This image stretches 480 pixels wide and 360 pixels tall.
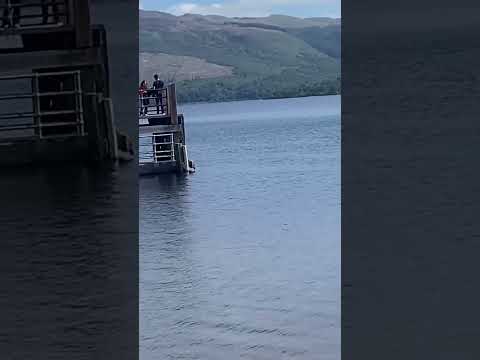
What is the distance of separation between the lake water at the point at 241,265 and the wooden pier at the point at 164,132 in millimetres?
390

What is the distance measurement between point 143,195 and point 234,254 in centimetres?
894

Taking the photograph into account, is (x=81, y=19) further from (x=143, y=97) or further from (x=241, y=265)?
(x=143, y=97)

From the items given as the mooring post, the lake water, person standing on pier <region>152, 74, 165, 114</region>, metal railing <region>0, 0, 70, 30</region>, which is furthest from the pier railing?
the mooring post

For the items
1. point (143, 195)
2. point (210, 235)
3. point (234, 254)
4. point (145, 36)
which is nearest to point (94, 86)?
point (234, 254)

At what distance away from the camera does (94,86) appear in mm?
9539

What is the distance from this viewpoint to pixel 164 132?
25.8 metres

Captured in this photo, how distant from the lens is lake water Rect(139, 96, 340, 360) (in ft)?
29.6

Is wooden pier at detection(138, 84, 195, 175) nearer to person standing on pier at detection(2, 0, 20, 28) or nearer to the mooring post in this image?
person standing on pier at detection(2, 0, 20, 28)

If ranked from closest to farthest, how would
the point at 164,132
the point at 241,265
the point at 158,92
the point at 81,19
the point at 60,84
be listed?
the point at 81,19
the point at 60,84
the point at 241,265
the point at 164,132
the point at 158,92

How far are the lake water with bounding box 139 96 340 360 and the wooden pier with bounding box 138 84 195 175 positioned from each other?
0.39m

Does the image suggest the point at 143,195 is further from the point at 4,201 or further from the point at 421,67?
the point at 4,201

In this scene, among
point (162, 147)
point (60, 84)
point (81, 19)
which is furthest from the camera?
point (162, 147)

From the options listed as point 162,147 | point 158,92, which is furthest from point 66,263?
point 162,147

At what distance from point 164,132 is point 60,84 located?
1591cm
